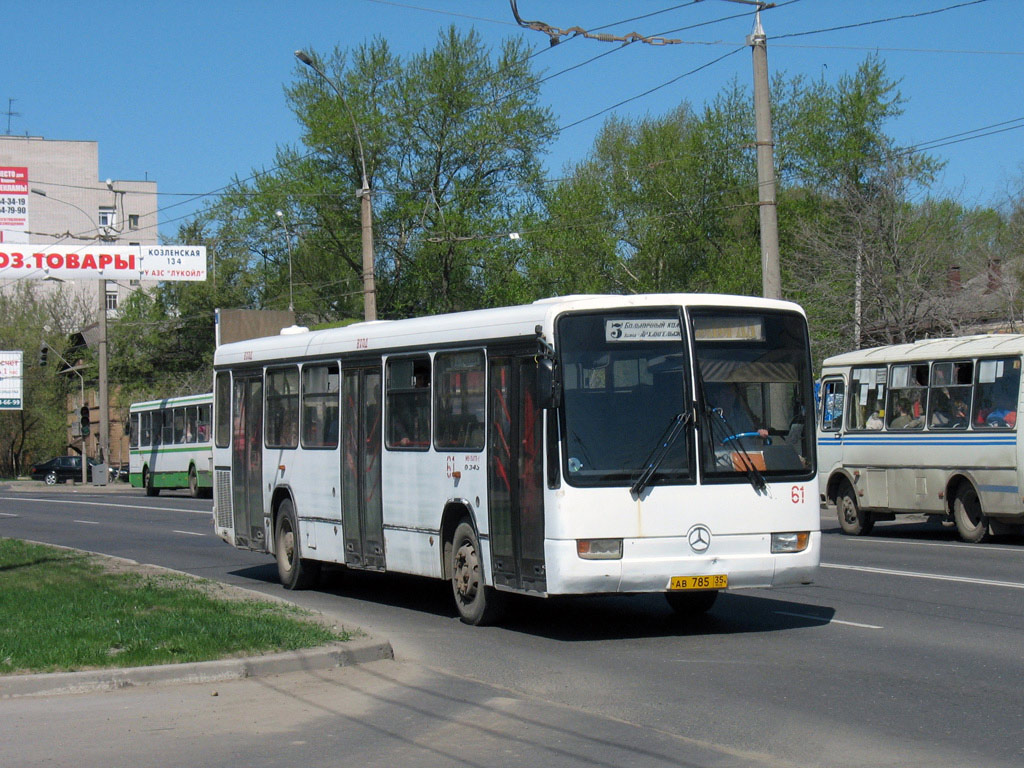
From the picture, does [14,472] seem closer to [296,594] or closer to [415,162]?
[415,162]

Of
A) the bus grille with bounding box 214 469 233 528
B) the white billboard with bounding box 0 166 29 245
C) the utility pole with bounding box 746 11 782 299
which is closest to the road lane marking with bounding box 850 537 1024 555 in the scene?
the utility pole with bounding box 746 11 782 299

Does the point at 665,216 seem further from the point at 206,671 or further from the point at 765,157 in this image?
the point at 206,671

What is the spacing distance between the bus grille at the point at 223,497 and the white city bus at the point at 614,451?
515 centimetres

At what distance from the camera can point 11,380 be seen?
6850 centimetres

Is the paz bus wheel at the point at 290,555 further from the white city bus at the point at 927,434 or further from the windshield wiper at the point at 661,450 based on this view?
the white city bus at the point at 927,434

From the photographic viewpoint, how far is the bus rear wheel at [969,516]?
2006 centimetres

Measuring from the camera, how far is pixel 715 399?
11078 mm

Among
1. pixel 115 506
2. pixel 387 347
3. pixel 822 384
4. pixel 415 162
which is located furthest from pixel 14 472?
pixel 387 347

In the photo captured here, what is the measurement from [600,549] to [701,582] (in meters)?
0.89

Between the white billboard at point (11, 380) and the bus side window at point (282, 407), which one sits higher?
the white billboard at point (11, 380)

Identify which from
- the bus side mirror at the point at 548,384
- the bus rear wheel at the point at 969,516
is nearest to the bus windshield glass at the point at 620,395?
the bus side mirror at the point at 548,384

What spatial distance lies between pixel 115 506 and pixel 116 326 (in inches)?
1374

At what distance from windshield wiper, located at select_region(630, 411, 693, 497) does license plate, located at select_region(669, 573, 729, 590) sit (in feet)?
2.52

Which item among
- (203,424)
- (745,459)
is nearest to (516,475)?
(745,459)
